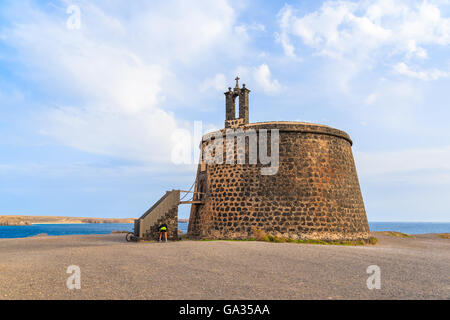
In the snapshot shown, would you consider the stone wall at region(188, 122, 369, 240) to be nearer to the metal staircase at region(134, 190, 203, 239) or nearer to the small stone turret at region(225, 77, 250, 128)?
the small stone turret at region(225, 77, 250, 128)

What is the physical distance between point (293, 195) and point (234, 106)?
6.75 m

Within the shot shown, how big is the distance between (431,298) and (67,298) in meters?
6.58

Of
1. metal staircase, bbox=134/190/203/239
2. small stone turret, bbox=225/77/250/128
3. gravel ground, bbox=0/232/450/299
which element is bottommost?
gravel ground, bbox=0/232/450/299

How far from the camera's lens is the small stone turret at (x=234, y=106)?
66.7 ft

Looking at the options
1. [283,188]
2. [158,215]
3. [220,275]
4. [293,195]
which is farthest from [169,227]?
[220,275]

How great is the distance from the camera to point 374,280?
25.2 feet

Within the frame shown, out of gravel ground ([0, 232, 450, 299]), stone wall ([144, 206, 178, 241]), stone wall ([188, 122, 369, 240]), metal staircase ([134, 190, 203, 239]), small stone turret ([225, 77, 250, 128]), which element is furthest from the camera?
small stone turret ([225, 77, 250, 128])

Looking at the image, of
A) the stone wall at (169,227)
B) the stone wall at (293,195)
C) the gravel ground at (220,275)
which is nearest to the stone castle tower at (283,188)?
the stone wall at (293,195)

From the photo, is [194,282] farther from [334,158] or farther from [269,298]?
[334,158]

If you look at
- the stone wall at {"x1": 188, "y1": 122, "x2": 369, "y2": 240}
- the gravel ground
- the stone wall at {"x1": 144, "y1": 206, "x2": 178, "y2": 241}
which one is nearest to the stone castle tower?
the stone wall at {"x1": 188, "y1": 122, "x2": 369, "y2": 240}

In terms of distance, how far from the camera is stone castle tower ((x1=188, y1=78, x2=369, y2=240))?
691 inches

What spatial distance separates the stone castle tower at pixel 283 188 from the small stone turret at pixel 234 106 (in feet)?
0.38

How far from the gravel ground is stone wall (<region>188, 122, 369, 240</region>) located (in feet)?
18.7
